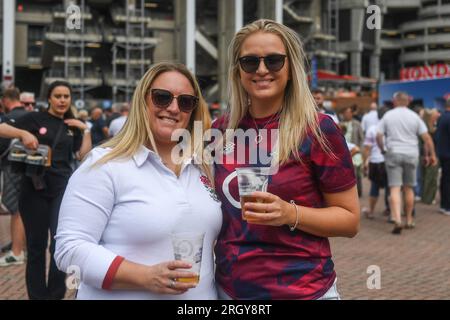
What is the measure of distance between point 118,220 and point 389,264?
581 centimetres

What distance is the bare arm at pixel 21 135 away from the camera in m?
5.48

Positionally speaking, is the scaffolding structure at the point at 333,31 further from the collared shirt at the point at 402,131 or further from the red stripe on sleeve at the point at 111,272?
the red stripe on sleeve at the point at 111,272

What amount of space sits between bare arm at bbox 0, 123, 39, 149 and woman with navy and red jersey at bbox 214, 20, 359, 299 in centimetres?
334

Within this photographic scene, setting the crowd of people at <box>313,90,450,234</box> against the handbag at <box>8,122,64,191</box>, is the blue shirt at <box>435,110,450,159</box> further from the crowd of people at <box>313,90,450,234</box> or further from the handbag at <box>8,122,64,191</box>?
the handbag at <box>8,122,64,191</box>

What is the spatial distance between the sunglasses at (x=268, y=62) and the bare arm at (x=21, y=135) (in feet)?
11.3

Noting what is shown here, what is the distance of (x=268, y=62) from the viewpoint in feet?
8.46

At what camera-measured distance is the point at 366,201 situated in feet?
45.3

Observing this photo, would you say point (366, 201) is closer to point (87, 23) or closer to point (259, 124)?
point (259, 124)

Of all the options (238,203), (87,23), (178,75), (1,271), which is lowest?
(1,271)

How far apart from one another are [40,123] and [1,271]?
7.52 ft

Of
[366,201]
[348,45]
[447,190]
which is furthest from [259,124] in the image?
[348,45]

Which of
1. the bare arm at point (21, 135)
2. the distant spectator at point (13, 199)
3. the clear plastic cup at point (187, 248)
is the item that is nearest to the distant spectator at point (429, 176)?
the distant spectator at point (13, 199)

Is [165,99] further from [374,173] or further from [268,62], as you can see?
[374,173]

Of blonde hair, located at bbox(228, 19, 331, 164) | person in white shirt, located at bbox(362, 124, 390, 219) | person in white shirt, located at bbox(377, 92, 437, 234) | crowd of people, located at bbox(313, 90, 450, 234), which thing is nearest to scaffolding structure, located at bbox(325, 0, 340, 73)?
crowd of people, located at bbox(313, 90, 450, 234)
